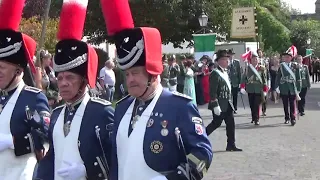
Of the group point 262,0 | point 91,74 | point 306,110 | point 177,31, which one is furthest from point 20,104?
point 262,0

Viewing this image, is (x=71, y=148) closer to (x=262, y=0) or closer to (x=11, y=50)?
(x=11, y=50)

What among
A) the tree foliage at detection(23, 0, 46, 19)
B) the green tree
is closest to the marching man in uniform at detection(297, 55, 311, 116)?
the tree foliage at detection(23, 0, 46, 19)

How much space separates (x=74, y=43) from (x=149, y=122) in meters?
1.04

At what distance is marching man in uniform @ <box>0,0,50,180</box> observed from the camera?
5.48m

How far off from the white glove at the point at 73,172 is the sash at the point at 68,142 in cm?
5

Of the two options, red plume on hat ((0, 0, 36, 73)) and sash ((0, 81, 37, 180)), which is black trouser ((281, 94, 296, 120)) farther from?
sash ((0, 81, 37, 180))

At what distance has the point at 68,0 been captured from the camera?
5250mm

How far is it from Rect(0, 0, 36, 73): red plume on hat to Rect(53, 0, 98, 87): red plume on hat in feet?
1.86

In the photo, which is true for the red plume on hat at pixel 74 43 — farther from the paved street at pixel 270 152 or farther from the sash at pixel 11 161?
the paved street at pixel 270 152

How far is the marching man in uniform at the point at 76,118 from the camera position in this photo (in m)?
5.02

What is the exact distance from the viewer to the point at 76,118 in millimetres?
5121

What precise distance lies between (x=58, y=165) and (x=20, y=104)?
77 centimetres

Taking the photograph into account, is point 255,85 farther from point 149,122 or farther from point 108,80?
point 149,122

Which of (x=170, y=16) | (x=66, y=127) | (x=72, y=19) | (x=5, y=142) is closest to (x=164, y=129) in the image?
(x=66, y=127)
